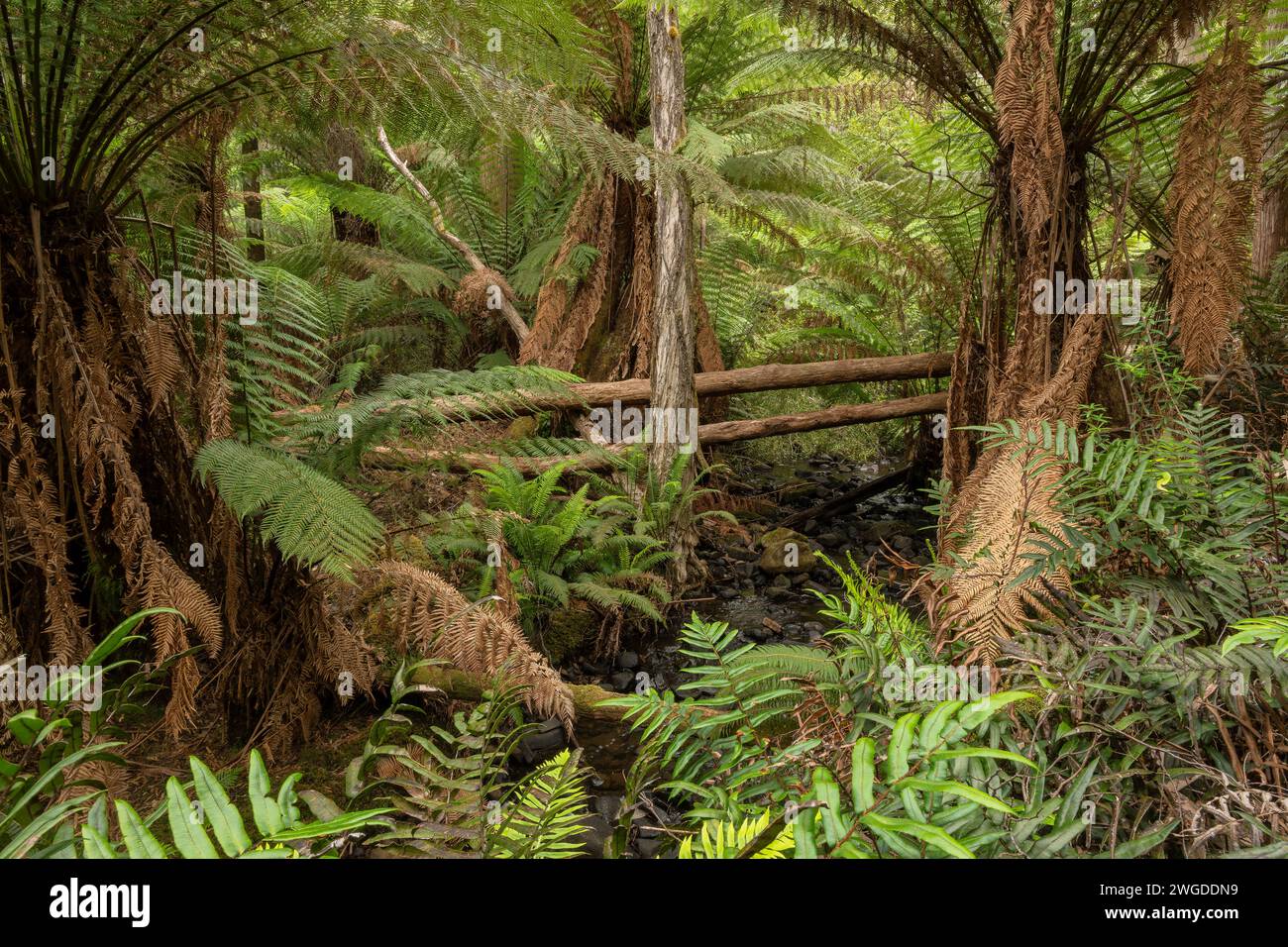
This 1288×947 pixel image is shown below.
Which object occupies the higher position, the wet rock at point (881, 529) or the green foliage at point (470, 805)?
the wet rock at point (881, 529)

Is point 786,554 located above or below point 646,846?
above

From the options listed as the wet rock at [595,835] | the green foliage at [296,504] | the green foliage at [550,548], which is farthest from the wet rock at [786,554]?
the green foliage at [296,504]

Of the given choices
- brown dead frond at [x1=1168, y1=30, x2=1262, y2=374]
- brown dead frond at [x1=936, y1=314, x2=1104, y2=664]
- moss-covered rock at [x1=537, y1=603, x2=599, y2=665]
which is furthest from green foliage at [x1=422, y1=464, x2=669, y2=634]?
brown dead frond at [x1=1168, y1=30, x2=1262, y2=374]

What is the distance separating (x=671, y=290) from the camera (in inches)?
142

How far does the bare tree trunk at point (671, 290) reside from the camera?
137 inches

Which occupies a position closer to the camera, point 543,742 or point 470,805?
point 470,805

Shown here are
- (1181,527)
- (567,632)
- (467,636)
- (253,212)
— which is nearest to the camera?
(1181,527)

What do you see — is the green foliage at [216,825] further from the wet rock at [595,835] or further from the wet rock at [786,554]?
the wet rock at [786,554]

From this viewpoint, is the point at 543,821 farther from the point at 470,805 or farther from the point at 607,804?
the point at 607,804

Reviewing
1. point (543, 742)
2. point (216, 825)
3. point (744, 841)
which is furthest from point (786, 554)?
point (216, 825)

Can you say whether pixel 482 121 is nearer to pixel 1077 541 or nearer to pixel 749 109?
pixel 1077 541

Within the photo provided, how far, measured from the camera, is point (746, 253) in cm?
614

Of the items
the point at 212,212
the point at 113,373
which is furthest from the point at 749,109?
the point at 113,373

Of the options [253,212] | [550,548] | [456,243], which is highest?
[253,212]
